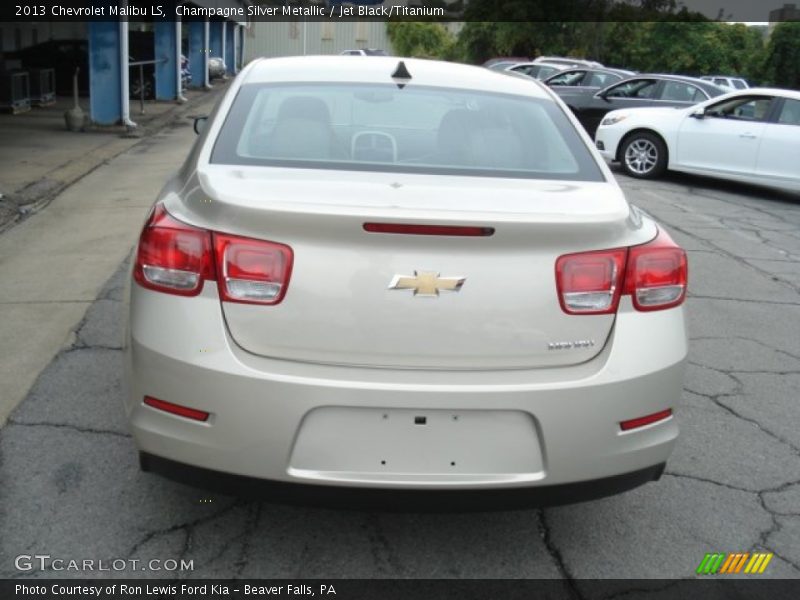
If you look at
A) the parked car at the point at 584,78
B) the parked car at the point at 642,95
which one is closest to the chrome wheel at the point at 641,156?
the parked car at the point at 642,95

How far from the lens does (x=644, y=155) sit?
13305 mm

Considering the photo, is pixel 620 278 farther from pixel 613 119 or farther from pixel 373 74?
pixel 613 119

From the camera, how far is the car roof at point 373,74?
3701mm

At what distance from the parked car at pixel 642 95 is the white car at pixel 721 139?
8.22 ft

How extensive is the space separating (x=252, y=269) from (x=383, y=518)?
1221mm

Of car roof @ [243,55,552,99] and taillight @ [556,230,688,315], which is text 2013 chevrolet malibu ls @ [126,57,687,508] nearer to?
taillight @ [556,230,688,315]

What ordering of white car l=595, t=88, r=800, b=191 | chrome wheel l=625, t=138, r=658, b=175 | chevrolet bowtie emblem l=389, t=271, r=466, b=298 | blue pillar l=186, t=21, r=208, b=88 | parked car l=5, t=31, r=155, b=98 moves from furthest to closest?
blue pillar l=186, t=21, r=208, b=88
parked car l=5, t=31, r=155, b=98
chrome wheel l=625, t=138, r=658, b=175
white car l=595, t=88, r=800, b=191
chevrolet bowtie emblem l=389, t=271, r=466, b=298

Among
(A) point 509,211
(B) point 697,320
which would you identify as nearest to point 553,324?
(A) point 509,211

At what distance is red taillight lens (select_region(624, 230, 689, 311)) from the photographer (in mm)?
2744

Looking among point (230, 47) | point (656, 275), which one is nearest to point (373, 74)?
point (656, 275)

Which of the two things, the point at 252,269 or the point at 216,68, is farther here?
the point at 216,68

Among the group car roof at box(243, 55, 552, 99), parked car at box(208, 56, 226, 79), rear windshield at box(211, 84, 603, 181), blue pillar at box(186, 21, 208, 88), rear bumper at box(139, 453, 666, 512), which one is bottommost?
parked car at box(208, 56, 226, 79)

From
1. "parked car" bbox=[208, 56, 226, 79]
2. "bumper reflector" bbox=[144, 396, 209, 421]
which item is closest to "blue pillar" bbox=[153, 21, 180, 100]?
"parked car" bbox=[208, 56, 226, 79]
